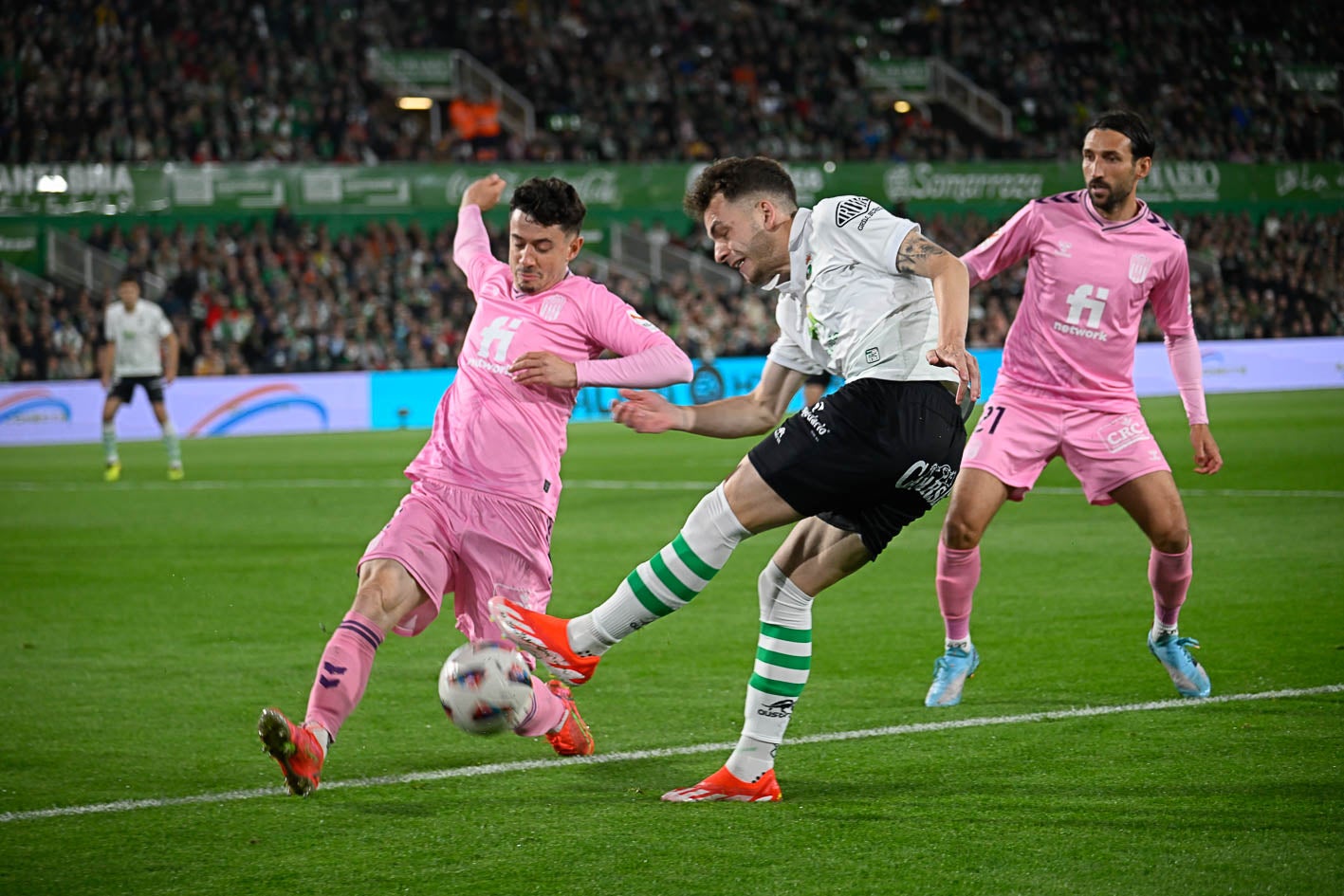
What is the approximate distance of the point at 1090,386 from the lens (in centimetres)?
632

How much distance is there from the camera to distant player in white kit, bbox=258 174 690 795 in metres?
4.95

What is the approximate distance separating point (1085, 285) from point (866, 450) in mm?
2250

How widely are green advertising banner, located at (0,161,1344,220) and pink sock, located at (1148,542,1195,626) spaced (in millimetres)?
23282

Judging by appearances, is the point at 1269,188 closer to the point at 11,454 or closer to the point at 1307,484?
the point at 1307,484

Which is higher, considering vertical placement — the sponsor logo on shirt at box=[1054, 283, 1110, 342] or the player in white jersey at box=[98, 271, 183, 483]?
the sponsor logo on shirt at box=[1054, 283, 1110, 342]

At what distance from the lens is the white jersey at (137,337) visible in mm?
17938

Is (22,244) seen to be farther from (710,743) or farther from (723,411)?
(723,411)

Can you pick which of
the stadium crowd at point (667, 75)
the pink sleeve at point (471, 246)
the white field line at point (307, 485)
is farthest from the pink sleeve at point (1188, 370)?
the stadium crowd at point (667, 75)

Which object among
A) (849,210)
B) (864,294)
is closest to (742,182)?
(849,210)

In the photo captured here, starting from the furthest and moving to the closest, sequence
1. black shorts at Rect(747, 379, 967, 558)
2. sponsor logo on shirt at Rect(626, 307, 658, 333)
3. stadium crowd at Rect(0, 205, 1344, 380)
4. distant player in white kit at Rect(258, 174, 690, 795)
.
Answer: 1. stadium crowd at Rect(0, 205, 1344, 380)
2. sponsor logo on shirt at Rect(626, 307, 658, 333)
3. distant player in white kit at Rect(258, 174, 690, 795)
4. black shorts at Rect(747, 379, 967, 558)

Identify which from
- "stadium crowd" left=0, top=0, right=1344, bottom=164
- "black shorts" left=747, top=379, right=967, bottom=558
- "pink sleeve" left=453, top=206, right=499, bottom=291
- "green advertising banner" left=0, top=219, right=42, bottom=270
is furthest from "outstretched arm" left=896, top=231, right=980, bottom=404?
"green advertising banner" left=0, top=219, right=42, bottom=270

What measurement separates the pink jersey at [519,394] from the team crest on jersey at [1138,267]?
224 cm

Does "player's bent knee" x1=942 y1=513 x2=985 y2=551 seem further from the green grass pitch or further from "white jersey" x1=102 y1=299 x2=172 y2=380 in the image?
"white jersey" x1=102 y1=299 x2=172 y2=380

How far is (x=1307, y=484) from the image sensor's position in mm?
13953
